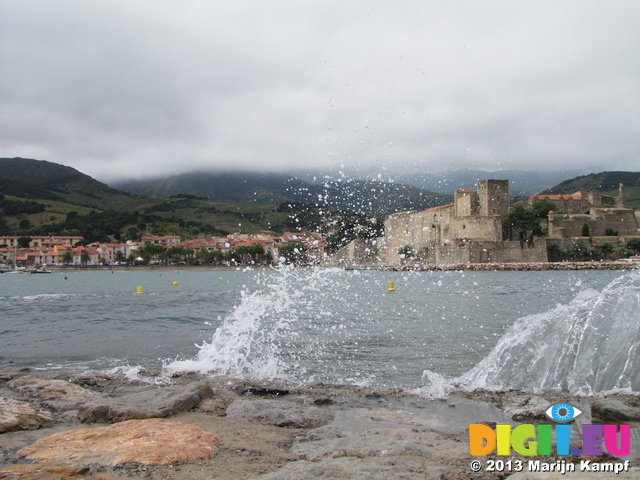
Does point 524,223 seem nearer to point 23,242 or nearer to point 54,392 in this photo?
point 54,392

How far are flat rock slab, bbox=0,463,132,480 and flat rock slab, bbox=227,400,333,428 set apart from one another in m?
2.41

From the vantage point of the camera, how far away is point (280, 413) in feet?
20.4

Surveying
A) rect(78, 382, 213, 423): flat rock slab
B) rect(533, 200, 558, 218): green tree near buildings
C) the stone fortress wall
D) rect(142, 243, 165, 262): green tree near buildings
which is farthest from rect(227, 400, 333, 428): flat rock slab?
rect(142, 243, 165, 262): green tree near buildings

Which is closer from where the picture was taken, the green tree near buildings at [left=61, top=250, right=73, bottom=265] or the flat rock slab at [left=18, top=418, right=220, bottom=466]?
the flat rock slab at [left=18, top=418, right=220, bottom=466]

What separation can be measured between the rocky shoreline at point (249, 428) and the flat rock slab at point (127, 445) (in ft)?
0.04

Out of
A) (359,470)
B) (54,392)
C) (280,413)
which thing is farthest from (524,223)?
(359,470)

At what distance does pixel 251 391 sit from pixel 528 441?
4.29 metres

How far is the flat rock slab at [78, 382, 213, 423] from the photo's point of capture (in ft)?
19.7

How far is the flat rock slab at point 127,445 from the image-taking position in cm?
441

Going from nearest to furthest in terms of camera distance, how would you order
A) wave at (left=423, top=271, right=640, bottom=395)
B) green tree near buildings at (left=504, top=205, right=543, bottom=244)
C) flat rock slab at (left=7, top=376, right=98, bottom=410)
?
flat rock slab at (left=7, top=376, right=98, bottom=410) → wave at (left=423, top=271, right=640, bottom=395) → green tree near buildings at (left=504, top=205, right=543, bottom=244)

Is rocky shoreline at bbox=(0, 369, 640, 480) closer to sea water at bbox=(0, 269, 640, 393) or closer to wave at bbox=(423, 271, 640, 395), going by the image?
wave at bbox=(423, 271, 640, 395)

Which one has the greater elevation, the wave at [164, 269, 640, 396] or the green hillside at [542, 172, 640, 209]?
the green hillside at [542, 172, 640, 209]

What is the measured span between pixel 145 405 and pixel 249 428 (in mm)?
1629

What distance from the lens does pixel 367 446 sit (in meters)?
4.85
